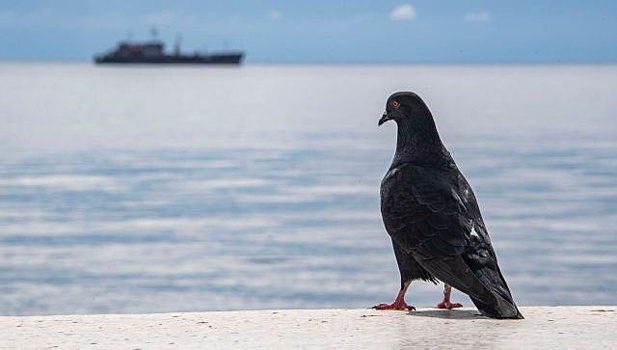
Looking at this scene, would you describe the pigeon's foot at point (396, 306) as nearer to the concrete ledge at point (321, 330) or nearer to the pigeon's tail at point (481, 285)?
the concrete ledge at point (321, 330)

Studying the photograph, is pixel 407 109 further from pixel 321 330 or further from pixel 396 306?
pixel 321 330

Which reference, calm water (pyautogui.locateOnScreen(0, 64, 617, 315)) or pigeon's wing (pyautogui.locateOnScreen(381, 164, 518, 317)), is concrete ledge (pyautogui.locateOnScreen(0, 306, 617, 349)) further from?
calm water (pyautogui.locateOnScreen(0, 64, 617, 315))

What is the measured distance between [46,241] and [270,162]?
17.2 m

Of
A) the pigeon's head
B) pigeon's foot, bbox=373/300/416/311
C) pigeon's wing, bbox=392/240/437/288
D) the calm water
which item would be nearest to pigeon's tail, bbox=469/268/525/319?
pigeon's wing, bbox=392/240/437/288

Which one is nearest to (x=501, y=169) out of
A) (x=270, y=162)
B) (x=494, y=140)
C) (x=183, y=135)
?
(x=270, y=162)

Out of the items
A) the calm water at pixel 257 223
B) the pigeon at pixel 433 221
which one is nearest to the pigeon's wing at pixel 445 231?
the pigeon at pixel 433 221

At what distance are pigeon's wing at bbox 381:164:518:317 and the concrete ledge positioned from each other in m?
0.22

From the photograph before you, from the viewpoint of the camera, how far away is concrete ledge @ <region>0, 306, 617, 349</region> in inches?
277

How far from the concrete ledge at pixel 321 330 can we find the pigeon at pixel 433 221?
0.73 ft

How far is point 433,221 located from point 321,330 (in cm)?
101

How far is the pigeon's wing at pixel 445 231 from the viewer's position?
766 cm

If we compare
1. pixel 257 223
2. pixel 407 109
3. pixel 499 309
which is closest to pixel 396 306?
pixel 499 309

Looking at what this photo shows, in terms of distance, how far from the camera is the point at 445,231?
783 centimetres

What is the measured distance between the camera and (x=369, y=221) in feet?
75.3
